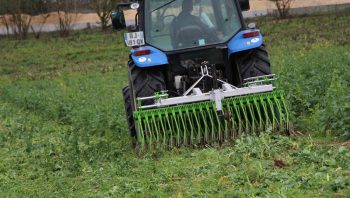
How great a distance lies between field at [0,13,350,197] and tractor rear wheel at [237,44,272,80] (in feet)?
2.32

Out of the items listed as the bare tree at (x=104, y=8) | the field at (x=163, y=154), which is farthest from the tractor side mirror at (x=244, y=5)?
the bare tree at (x=104, y=8)

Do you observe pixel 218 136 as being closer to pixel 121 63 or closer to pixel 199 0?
pixel 199 0

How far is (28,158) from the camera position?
Answer: 27.5ft

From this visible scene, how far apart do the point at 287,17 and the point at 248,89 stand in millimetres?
28370

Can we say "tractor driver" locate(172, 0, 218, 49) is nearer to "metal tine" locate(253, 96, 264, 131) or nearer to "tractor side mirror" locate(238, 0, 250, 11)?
"tractor side mirror" locate(238, 0, 250, 11)

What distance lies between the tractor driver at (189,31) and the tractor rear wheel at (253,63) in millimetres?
416

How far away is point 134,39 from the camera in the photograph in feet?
27.2

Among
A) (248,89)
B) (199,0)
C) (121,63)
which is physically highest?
(199,0)

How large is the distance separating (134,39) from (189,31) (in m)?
0.69

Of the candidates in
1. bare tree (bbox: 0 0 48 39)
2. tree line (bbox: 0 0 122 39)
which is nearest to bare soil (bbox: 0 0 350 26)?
tree line (bbox: 0 0 122 39)

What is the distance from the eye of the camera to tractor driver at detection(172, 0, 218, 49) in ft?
27.7

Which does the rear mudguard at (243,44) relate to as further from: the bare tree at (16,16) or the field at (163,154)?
the bare tree at (16,16)

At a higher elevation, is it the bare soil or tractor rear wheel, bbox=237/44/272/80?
tractor rear wheel, bbox=237/44/272/80

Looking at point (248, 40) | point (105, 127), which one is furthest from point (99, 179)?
point (105, 127)
